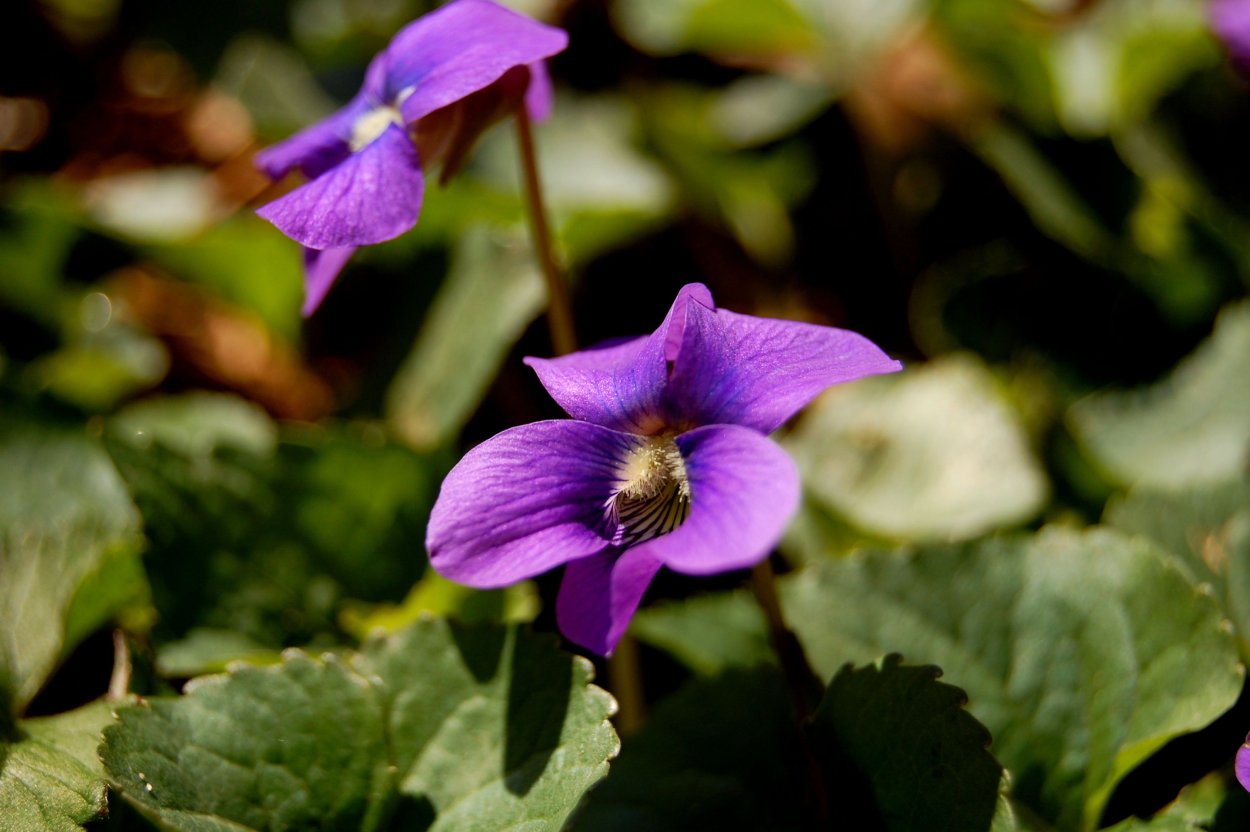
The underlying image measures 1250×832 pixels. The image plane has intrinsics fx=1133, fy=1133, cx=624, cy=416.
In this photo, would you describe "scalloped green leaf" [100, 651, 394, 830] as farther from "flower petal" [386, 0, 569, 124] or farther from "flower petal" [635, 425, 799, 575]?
"flower petal" [386, 0, 569, 124]

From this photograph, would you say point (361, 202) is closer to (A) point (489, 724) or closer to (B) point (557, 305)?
(B) point (557, 305)

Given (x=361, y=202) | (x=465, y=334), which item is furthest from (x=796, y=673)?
(x=465, y=334)

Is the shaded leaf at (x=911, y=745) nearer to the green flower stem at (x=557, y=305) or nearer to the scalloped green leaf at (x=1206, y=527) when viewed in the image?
the green flower stem at (x=557, y=305)

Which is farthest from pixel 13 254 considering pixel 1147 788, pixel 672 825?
pixel 1147 788

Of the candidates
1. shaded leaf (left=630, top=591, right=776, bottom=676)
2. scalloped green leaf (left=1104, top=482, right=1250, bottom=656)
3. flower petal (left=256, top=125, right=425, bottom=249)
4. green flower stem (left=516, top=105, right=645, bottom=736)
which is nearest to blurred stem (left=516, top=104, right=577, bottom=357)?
green flower stem (left=516, top=105, right=645, bottom=736)

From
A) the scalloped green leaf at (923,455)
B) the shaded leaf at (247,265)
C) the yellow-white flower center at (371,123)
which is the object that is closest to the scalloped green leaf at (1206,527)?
the scalloped green leaf at (923,455)

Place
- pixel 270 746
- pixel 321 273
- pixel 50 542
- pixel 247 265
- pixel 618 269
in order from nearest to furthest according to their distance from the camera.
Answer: pixel 270 746, pixel 321 273, pixel 50 542, pixel 247 265, pixel 618 269
